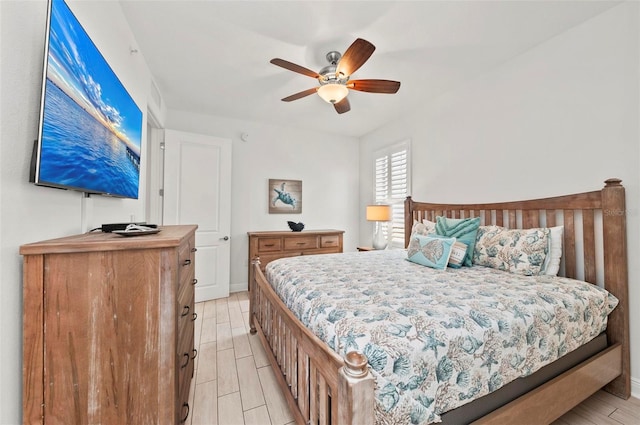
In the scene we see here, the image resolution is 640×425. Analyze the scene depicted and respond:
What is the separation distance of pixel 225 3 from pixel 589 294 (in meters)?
3.13

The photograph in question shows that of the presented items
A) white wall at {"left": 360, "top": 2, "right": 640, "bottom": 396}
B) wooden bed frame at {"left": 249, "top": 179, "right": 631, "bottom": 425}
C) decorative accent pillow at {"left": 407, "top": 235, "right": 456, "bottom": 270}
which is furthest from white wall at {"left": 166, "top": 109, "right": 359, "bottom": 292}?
decorative accent pillow at {"left": 407, "top": 235, "right": 456, "bottom": 270}

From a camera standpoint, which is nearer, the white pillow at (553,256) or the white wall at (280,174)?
the white pillow at (553,256)

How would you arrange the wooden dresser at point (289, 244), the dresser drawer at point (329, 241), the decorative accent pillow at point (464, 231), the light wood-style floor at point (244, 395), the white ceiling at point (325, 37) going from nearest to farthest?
the light wood-style floor at point (244, 395) < the white ceiling at point (325, 37) < the decorative accent pillow at point (464, 231) < the wooden dresser at point (289, 244) < the dresser drawer at point (329, 241)

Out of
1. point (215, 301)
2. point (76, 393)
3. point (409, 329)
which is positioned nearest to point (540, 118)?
point (409, 329)

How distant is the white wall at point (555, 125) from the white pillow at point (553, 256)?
0.36 m

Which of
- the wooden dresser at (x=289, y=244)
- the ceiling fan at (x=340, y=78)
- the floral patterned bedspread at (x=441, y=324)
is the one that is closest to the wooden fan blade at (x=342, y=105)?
the ceiling fan at (x=340, y=78)

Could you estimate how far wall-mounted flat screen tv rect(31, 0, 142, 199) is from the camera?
0.92 m

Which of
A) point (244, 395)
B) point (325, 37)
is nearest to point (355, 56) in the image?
point (325, 37)

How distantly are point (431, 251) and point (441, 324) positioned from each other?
1204mm

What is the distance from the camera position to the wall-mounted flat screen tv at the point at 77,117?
3.03 ft

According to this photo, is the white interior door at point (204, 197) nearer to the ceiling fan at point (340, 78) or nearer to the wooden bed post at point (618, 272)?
the ceiling fan at point (340, 78)

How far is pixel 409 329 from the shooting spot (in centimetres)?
102

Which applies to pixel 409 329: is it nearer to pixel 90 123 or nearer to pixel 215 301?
pixel 90 123

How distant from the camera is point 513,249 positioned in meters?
1.99
